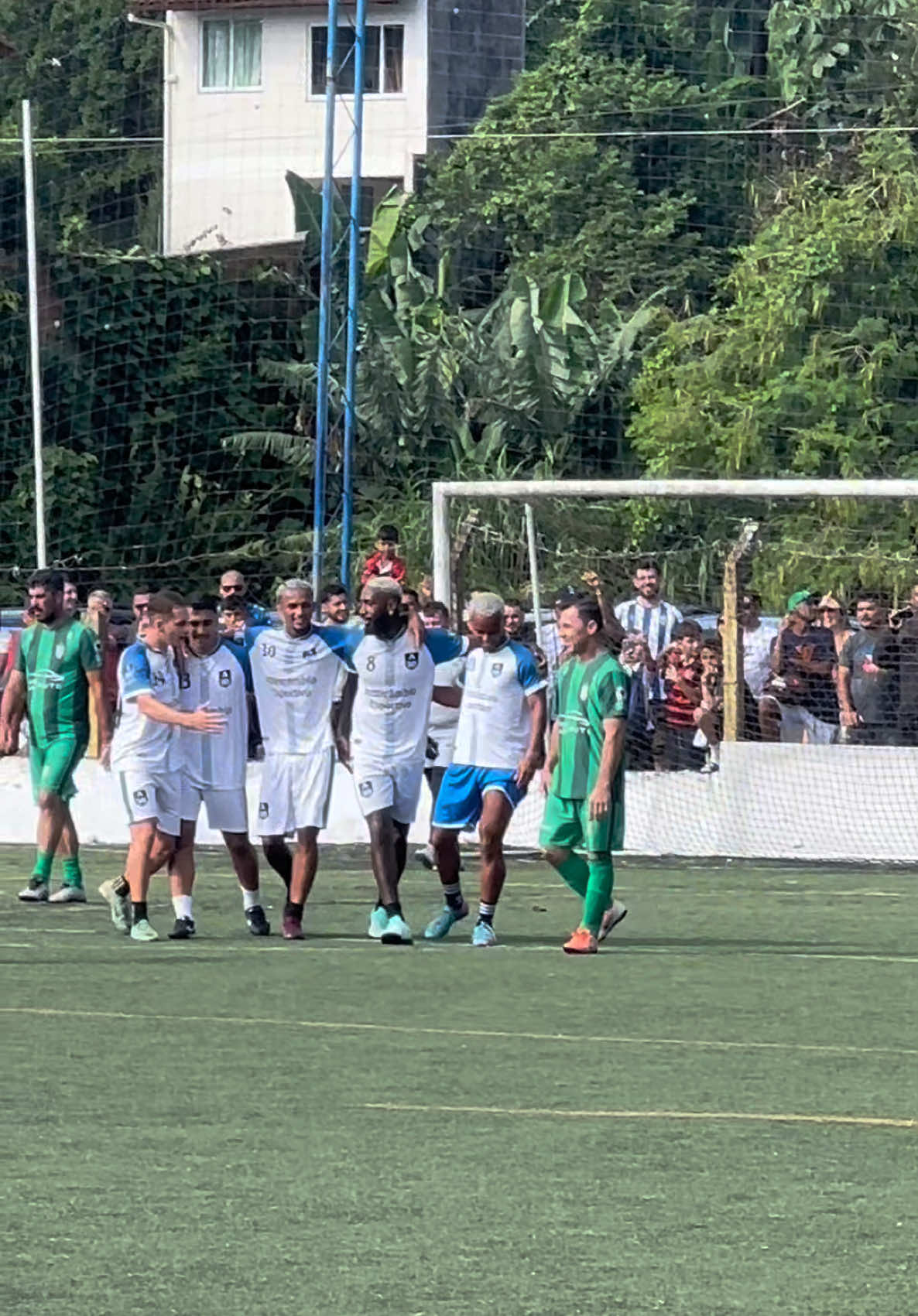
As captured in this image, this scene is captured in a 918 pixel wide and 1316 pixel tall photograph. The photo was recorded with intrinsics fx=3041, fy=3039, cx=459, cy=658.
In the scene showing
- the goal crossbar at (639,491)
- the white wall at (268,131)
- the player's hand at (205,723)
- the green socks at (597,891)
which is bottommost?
the green socks at (597,891)

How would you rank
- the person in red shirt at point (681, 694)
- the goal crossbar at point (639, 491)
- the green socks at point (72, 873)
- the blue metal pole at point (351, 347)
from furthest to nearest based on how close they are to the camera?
the blue metal pole at point (351, 347) < the person in red shirt at point (681, 694) < the goal crossbar at point (639, 491) < the green socks at point (72, 873)

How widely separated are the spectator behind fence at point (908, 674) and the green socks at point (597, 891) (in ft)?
22.0

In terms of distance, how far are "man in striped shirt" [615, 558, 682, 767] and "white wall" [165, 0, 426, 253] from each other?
35782 mm

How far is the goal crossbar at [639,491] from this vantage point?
19.6 meters

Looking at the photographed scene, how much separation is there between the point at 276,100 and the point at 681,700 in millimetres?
37821

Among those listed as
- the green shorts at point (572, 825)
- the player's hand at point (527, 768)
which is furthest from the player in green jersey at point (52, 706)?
the green shorts at point (572, 825)

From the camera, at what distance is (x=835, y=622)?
20.4 m

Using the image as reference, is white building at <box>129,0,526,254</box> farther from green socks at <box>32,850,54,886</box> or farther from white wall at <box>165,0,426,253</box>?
green socks at <box>32,850,54,886</box>

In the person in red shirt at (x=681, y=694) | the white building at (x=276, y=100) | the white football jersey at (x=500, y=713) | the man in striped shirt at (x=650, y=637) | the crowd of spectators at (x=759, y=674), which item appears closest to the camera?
the white football jersey at (x=500, y=713)

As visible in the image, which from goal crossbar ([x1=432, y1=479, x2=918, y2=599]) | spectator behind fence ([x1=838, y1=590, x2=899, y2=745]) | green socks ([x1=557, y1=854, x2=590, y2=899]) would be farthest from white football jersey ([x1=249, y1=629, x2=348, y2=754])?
spectator behind fence ([x1=838, y1=590, x2=899, y2=745])

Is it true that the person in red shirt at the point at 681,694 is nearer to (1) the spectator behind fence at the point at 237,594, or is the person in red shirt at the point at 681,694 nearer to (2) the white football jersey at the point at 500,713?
(1) the spectator behind fence at the point at 237,594

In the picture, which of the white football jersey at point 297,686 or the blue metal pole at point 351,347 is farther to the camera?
the blue metal pole at point 351,347

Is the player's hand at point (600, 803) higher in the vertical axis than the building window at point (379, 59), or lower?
lower

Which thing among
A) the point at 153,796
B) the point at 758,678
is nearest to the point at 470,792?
the point at 153,796
